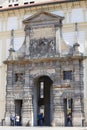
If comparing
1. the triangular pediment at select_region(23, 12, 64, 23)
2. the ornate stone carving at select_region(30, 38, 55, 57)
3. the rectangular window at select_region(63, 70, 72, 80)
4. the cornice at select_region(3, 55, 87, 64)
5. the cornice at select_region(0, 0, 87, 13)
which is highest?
the cornice at select_region(0, 0, 87, 13)

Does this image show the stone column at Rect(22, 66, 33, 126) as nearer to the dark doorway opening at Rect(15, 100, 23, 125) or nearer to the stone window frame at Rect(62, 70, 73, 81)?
the dark doorway opening at Rect(15, 100, 23, 125)

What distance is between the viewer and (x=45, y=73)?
29484mm

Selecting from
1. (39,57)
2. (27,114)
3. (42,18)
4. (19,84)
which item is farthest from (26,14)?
(27,114)

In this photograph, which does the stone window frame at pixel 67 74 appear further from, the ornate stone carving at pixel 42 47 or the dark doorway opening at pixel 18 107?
the dark doorway opening at pixel 18 107

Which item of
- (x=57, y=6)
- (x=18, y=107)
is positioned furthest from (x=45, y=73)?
(x=57, y=6)

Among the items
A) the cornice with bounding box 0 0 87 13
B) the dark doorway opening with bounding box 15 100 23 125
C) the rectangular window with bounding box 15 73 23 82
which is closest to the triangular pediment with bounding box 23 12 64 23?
the cornice with bounding box 0 0 87 13

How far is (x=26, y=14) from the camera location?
103 ft

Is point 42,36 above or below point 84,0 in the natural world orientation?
below

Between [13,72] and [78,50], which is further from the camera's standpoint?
[13,72]

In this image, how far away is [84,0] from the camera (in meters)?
29.2

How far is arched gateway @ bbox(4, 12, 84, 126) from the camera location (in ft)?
92.7

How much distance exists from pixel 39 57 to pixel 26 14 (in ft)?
15.4

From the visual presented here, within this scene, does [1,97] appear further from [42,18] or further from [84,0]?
[84,0]

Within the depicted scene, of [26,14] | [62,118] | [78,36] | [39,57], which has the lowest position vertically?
[62,118]
